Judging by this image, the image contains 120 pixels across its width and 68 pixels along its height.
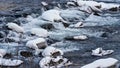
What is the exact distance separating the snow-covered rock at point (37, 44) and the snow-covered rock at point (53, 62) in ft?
2.85

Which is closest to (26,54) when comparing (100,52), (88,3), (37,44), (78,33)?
(37,44)

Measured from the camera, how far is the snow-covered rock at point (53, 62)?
8.42 m

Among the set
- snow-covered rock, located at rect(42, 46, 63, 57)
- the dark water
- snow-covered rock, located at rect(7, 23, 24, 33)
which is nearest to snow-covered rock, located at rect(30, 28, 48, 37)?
the dark water

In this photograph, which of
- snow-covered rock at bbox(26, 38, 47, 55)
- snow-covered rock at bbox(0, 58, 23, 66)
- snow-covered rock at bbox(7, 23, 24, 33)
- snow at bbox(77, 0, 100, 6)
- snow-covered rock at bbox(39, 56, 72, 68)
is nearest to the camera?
snow-covered rock at bbox(39, 56, 72, 68)

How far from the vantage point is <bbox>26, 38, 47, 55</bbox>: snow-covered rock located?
9727 mm

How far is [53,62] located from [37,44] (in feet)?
4.44

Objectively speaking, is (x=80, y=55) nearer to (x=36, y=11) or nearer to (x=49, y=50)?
(x=49, y=50)

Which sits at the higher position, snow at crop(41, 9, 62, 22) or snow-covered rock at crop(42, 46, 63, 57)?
snow-covered rock at crop(42, 46, 63, 57)

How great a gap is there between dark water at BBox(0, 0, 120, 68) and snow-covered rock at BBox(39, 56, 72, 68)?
145 mm

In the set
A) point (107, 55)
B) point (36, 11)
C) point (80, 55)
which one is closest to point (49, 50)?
point (80, 55)

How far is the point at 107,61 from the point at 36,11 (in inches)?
266

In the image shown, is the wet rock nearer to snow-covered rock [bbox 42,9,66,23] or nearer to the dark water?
the dark water

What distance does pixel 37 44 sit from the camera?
9789 mm

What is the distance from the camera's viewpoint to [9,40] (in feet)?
34.6
